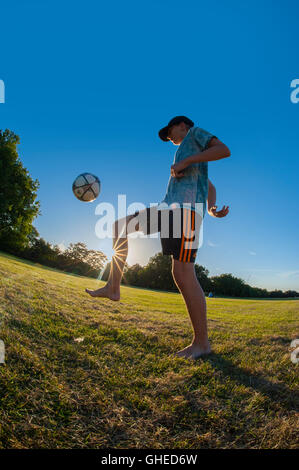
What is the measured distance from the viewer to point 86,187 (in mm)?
5883

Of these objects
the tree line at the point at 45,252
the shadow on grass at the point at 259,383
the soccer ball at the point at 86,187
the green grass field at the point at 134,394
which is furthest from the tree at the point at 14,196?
the shadow on grass at the point at 259,383

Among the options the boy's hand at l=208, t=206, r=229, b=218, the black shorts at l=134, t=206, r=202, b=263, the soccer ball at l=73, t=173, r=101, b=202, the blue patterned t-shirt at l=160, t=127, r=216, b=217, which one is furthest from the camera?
the soccer ball at l=73, t=173, r=101, b=202

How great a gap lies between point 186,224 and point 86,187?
13.9ft

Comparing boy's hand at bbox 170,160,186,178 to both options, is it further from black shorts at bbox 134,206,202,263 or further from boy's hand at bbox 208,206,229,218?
boy's hand at bbox 208,206,229,218

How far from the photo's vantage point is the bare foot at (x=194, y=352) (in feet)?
7.40

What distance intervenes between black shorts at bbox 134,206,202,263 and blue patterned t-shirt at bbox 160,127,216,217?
119 millimetres

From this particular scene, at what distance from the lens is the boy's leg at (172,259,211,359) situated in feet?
7.61

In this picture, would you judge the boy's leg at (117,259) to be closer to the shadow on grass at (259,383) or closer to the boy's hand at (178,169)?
the boy's hand at (178,169)

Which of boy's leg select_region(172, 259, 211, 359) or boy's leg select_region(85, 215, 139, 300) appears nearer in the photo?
boy's leg select_region(172, 259, 211, 359)

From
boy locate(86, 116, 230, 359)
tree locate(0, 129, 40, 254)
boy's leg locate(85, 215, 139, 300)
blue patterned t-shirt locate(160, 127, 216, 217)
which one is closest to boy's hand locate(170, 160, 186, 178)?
boy locate(86, 116, 230, 359)

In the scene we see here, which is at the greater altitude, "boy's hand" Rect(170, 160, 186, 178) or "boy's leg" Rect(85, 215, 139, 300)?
"boy's hand" Rect(170, 160, 186, 178)

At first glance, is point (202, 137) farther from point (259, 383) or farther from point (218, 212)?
point (259, 383)

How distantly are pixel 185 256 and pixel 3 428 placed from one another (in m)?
1.85
